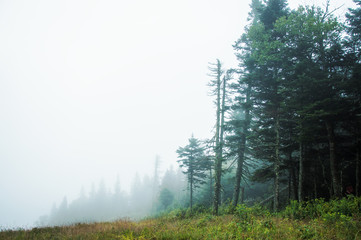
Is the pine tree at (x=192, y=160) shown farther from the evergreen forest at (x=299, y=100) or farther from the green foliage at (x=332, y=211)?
the green foliage at (x=332, y=211)

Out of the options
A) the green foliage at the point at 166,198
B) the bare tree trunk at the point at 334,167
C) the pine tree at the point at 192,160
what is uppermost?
the bare tree trunk at the point at 334,167

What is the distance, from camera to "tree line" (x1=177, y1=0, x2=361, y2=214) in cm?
1028

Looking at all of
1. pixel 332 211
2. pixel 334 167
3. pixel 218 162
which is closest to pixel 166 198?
pixel 218 162

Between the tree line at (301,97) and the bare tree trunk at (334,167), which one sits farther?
the tree line at (301,97)

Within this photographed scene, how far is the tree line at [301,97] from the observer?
10.3 meters

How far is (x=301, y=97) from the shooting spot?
1070 centimetres

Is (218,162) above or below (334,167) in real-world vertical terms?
below

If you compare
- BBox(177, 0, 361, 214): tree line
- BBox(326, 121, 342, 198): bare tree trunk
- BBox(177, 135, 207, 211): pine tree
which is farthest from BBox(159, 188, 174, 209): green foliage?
BBox(326, 121, 342, 198): bare tree trunk

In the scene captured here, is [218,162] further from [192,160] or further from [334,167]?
[192,160]

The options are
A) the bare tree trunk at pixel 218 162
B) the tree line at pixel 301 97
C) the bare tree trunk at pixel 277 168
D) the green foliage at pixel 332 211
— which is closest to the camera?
the green foliage at pixel 332 211

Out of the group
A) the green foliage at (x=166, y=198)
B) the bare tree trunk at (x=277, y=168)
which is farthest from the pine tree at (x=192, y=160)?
the green foliage at (x=166, y=198)

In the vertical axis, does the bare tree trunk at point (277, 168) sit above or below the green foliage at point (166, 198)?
above

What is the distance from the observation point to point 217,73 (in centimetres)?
1606

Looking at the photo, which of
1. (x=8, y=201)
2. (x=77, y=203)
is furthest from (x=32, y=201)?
(x=77, y=203)
